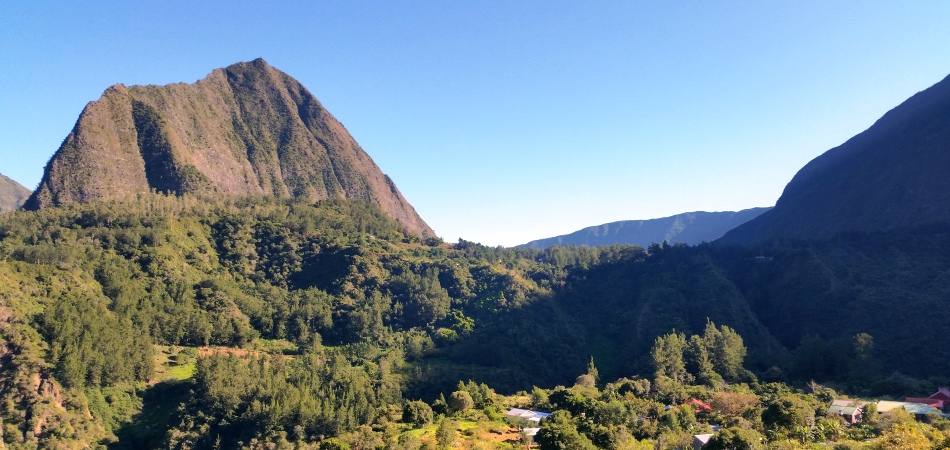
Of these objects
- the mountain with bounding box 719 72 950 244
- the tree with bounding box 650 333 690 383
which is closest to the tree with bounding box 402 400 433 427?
the tree with bounding box 650 333 690 383

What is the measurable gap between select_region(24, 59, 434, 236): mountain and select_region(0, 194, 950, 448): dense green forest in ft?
55.8

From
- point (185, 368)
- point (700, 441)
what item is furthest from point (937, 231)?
point (185, 368)

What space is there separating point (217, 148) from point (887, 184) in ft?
554

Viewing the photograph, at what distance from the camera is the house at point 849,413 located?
38.6 meters

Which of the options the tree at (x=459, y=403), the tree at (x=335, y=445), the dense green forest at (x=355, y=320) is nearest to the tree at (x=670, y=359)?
the dense green forest at (x=355, y=320)

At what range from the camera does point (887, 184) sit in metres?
99.9

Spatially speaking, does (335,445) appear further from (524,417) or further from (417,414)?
(524,417)

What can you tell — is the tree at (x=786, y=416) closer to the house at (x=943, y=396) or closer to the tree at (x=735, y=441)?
the tree at (x=735, y=441)

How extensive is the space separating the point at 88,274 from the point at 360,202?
262ft

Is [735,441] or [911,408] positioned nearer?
[735,441]

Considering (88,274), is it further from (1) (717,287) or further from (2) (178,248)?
(1) (717,287)

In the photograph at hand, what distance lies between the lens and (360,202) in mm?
142125

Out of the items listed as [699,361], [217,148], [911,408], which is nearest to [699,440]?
[911,408]

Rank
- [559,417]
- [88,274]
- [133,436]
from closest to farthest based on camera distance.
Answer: [559,417] < [133,436] < [88,274]
